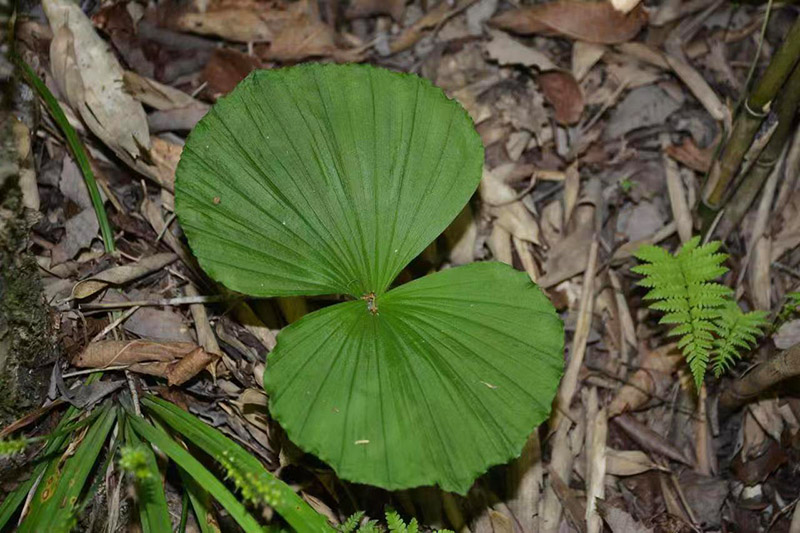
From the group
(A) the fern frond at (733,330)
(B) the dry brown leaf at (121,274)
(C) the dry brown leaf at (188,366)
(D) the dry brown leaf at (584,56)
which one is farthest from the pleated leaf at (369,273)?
(D) the dry brown leaf at (584,56)

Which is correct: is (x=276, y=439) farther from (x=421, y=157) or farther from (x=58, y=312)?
(x=421, y=157)

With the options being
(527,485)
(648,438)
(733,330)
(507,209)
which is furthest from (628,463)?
(507,209)

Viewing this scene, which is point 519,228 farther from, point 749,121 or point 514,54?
point 749,121

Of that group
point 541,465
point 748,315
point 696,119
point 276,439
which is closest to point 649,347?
point 748,315

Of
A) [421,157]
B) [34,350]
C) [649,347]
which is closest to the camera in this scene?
[34,350]

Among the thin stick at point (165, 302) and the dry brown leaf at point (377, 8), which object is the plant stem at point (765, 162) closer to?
the dry brown leaf at point (377, 8)

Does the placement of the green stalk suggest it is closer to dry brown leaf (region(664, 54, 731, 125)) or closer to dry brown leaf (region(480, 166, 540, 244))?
dry brown leaf (region(480, 166, 540, 244))
